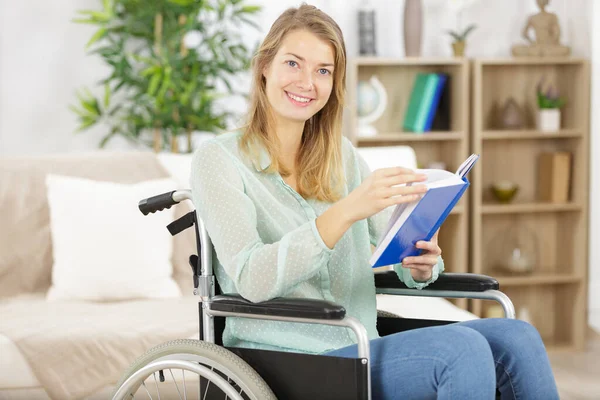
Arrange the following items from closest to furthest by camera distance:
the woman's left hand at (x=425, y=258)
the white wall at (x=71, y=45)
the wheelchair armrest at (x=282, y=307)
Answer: the wheelchair armrest at (x=282, y=307)
the woman's left hand at (x=425, y=258)
the white wall at (x=71, y=45)

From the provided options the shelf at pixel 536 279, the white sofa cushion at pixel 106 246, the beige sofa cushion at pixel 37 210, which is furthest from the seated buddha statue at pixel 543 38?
the white sofa cushion at pixel 106 246

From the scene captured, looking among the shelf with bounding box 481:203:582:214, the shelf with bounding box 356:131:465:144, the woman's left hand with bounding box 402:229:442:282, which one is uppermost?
the shelf with bounding box 356:131:465:144

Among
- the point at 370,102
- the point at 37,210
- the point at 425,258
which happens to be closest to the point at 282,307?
the point at 425,258

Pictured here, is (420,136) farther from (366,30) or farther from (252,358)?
(252,358)

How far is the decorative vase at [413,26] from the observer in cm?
358

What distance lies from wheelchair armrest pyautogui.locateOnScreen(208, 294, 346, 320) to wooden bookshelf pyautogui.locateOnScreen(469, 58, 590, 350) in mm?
2347

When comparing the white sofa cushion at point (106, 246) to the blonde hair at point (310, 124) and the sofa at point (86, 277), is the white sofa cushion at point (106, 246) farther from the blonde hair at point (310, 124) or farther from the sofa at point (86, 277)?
the blonde hair at point (310, 124)

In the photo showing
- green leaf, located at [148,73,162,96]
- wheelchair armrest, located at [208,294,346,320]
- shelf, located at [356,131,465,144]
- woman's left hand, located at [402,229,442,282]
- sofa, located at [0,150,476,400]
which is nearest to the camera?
wheelchair armrest, located at [208,294,346,320]

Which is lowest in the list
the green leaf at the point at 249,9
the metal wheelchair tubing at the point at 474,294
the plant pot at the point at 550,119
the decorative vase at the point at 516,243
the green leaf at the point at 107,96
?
the decorative vase at the point at 516,243

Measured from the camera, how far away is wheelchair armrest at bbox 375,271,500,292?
5.32 feet

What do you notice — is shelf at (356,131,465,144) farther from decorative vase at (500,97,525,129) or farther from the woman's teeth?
the woman's teeth

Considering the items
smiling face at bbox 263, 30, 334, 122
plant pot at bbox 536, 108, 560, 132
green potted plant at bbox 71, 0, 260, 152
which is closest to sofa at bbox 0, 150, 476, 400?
green potted plant at bbox 71, 0, 260, 152

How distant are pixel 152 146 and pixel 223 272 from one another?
7.74ft

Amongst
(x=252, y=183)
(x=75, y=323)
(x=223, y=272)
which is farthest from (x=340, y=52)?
(x=75, y=323)
